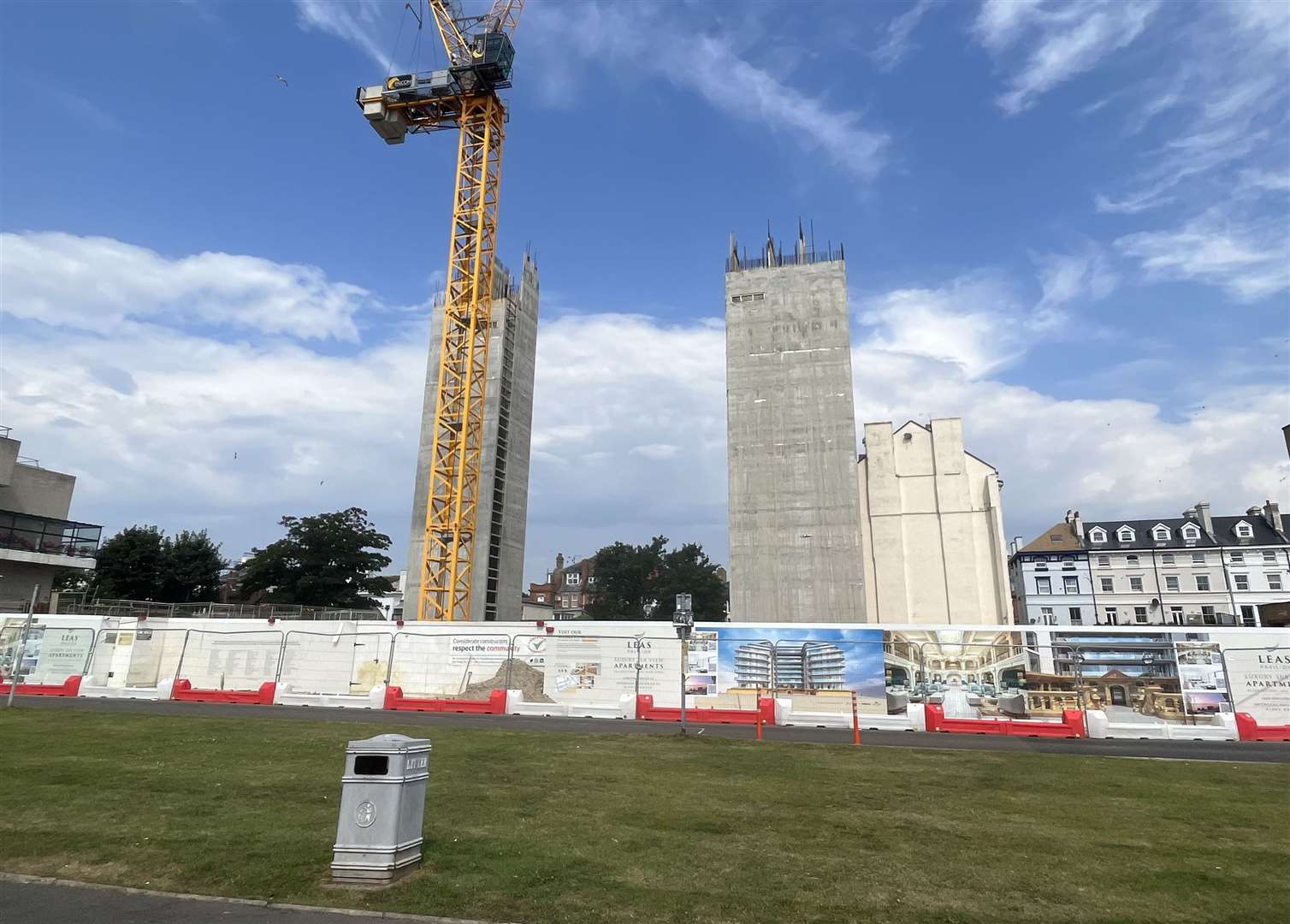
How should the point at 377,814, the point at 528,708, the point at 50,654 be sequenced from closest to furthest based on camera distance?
the point at 377,814
the point at 528,708
the point at 50,654

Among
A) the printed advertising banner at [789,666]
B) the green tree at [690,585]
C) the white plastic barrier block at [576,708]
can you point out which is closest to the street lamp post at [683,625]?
the printed advertising banner at [789,666]

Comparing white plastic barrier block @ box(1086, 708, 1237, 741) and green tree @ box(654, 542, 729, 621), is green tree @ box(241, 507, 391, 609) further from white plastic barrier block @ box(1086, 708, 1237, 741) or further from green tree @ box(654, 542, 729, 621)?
white plastic barrier block @ box(1086, 708, 1237, 741)

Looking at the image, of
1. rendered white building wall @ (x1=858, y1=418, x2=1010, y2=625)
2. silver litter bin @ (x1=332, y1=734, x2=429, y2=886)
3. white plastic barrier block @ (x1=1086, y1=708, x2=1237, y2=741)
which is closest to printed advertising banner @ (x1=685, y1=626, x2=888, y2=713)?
white plastic barrier block @ (x1=1086, y1=708, x2=1237, y2=741)

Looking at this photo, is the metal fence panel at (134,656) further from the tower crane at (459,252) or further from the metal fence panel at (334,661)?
the tower crane at (459,252)

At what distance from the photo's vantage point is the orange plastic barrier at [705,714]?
21.7 meters

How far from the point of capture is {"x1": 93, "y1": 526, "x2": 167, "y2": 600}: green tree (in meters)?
57.3

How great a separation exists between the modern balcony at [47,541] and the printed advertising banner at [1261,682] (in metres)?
60.4

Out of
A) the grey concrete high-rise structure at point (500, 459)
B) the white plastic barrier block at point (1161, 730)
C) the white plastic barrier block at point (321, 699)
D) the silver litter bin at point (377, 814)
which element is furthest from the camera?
the grey concrete high-rise structure at point (500, 459)

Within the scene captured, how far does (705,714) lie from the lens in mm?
22234

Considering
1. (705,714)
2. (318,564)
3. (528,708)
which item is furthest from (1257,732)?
(318,564)

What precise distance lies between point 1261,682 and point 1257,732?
150 cm

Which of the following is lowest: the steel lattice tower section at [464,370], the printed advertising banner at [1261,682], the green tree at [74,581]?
the printed advertising banner at [1261,682]

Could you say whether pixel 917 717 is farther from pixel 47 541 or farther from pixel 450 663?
pixel 47 541

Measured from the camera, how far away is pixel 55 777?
417 inches
